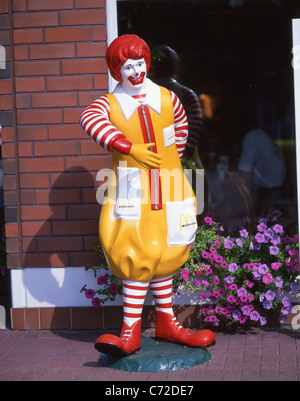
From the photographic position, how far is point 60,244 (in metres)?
5.57

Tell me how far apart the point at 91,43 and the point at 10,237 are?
1630mm

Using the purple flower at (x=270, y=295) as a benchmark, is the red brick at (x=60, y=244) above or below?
above

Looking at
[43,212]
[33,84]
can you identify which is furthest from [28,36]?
[43,212]

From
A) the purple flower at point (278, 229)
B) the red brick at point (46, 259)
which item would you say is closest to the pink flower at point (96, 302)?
the red brick at point (46, 259)

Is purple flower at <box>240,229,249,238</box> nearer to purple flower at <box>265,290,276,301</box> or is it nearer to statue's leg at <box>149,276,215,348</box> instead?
purple flower at <box>265,290,276,301</box>

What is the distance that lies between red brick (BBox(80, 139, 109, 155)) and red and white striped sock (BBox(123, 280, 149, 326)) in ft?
4.05

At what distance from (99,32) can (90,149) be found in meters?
0.89

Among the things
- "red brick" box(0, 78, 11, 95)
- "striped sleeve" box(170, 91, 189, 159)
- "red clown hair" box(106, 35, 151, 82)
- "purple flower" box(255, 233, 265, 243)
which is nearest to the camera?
"red clown hair" box(106, 35, 151, 82)

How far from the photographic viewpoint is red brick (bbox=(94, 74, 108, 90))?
5422 millimetres

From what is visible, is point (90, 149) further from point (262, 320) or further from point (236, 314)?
point (262, 320)

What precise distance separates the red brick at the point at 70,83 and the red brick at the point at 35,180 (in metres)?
0.68

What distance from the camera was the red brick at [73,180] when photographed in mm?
5516

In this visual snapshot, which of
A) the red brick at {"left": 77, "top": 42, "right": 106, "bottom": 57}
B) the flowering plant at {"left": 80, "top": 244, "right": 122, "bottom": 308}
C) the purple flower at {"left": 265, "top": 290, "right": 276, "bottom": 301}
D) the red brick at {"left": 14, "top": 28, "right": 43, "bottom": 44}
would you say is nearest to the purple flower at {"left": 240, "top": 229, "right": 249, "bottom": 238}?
the purple flower at {"left": 265, "top": 290, "right": 276, "bottom": 301}

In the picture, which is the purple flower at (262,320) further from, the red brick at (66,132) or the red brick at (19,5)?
the red brick at (19,5)
